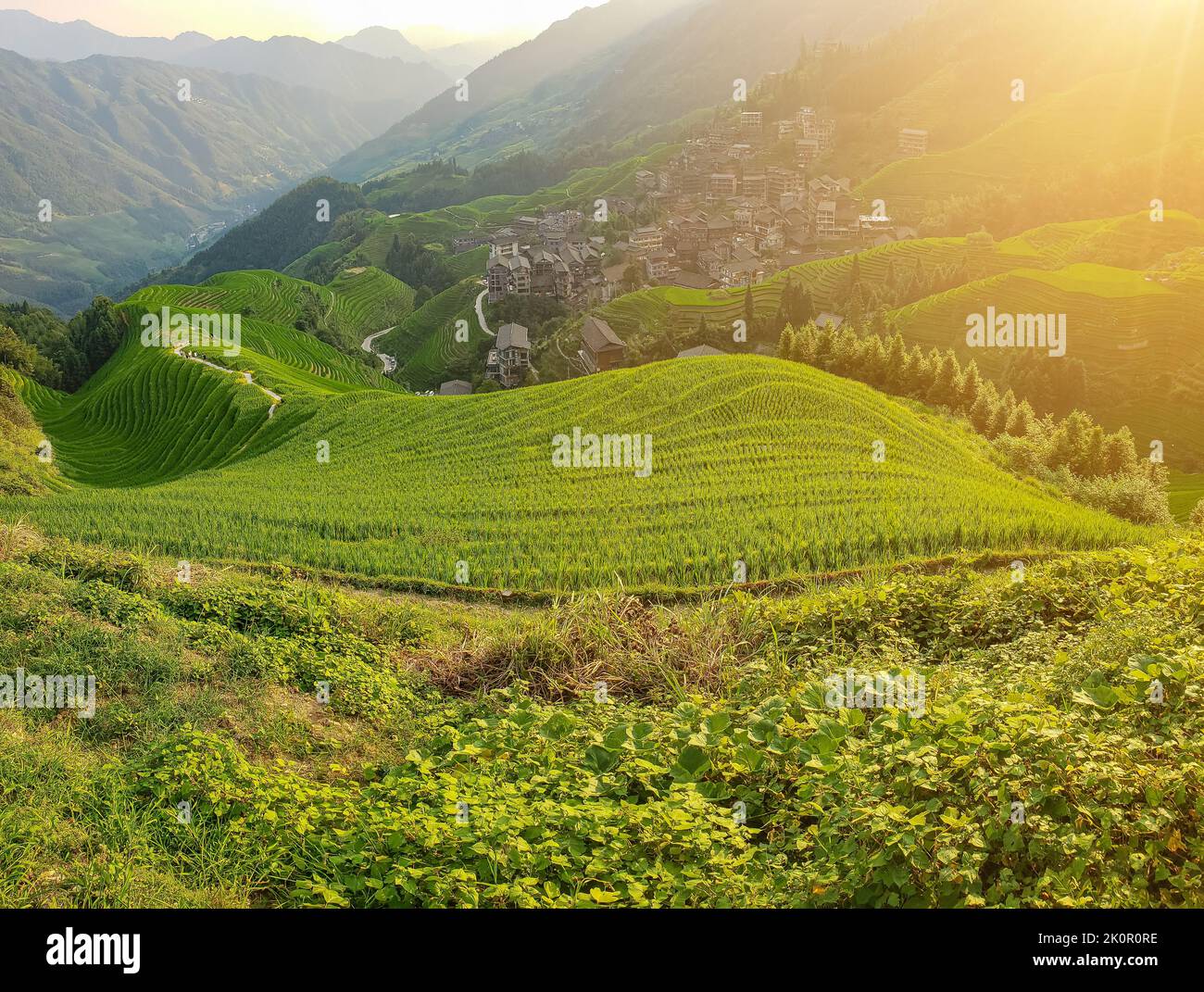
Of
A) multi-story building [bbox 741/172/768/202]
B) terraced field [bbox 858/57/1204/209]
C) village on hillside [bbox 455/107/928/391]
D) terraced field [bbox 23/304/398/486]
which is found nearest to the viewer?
terraced field [bbox 23/304/398/486]

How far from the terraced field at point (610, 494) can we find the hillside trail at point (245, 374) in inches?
102

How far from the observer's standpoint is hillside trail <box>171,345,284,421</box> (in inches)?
1302

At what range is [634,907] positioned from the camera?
13.6 feet

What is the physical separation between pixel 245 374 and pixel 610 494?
89.3 feet

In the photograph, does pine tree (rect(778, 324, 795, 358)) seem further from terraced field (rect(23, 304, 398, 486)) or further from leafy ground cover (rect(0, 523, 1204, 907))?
leafy ground cover (rect(0, 523, 1204, 907))

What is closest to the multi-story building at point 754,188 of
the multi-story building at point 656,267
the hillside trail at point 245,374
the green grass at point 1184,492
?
the multi-story building at point 656,267

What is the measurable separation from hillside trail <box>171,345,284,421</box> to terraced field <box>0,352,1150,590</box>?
8.53ft

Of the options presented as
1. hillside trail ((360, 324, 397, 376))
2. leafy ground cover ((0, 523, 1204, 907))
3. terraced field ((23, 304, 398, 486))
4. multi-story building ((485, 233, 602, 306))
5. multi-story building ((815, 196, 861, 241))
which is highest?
multi-story building ((815, 196, 861, 241))

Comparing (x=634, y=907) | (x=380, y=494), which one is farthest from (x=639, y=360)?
(x=634, y=907)

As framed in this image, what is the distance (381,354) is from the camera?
9925cm

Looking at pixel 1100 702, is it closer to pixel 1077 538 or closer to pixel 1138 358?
pixel 1077 538

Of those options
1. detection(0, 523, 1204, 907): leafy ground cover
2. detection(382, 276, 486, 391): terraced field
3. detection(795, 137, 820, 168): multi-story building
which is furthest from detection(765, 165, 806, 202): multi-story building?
detection(0, 523, 1204, 907): leafy ground cover

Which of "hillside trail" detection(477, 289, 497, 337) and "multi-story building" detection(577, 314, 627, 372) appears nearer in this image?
"multi-story building" detection(577, 314, 627, 372)

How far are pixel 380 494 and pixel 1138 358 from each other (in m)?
90.5
